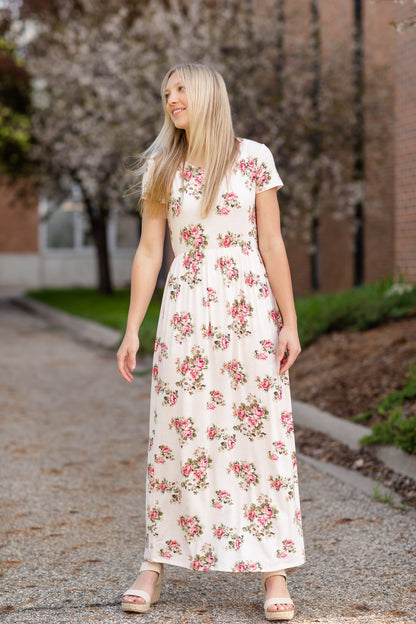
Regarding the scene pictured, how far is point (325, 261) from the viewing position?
720 inches

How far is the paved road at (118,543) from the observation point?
3148 millimetres

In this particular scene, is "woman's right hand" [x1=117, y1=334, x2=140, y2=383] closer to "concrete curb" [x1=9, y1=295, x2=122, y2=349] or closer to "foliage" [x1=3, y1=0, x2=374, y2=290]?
"concrete curb" [x1=9, y1=295, x2=122, y2=349]

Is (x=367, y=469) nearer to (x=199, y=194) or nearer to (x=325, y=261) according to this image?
(x=199, y=194)

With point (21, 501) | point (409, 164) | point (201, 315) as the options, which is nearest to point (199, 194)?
point (201, 315)

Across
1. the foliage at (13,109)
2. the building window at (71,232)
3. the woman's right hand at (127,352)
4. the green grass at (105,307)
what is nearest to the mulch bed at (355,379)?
the woman's right hand at (127,352)

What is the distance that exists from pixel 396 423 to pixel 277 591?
7.17 feet

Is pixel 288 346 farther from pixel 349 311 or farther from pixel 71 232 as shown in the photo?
pixel 71 232

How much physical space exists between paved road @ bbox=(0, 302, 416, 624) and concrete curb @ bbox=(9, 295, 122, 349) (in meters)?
5.36

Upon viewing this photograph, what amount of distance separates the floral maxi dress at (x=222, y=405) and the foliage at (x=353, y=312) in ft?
16.9

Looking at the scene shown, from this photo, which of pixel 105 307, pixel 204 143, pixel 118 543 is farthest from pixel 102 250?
pixel 204 143

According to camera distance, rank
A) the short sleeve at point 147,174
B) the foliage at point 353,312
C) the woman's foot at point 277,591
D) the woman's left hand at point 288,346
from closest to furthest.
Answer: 1. the woman's foot at point 277,591
2. the woman's left hand at point 288,346
3. the short sleeve at point 147,174
4. the foliage at point 353,312

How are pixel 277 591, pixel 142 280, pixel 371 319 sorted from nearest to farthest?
pixel 277 591, pixel 142 280, pixel 371 319

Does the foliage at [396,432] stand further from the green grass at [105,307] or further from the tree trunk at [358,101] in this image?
the tree trunk at [358,101]

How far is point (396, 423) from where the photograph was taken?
5.06 m
